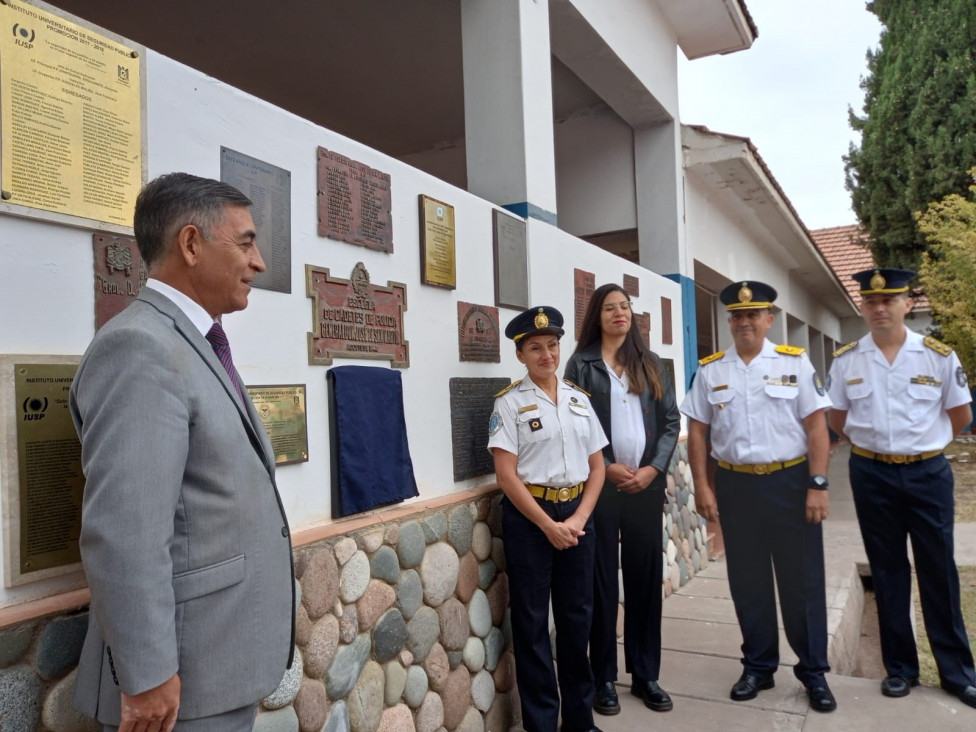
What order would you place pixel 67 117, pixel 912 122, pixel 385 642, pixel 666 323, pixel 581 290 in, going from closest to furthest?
pixel 67 117
pixel 385 642
pixel 581 290
pixel 666 323
pixel 912 122

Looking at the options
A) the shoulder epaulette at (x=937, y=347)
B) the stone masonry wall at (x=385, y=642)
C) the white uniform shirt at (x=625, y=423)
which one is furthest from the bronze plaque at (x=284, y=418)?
the shoulder epaulette at (x=937, y=347)

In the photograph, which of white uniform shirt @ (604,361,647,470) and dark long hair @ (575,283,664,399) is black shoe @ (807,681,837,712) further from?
dark long hair @ (575,283,664,399)

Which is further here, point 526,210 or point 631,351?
point 526,210

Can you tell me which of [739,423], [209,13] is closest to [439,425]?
[739,423]

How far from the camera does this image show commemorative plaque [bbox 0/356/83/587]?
1.68 m

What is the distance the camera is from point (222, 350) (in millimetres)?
1772

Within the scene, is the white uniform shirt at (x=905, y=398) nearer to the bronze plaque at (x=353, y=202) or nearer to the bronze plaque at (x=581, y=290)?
the bronze plaque at (x=581, y=290)

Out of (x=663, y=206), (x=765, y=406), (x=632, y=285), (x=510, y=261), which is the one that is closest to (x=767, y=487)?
(x=765, y=406)

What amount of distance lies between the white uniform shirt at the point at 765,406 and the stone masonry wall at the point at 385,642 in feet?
3.76

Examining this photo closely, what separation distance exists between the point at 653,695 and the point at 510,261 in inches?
86.5

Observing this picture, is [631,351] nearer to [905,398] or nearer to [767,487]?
[767,487]

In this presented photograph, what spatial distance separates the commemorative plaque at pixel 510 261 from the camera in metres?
3.86

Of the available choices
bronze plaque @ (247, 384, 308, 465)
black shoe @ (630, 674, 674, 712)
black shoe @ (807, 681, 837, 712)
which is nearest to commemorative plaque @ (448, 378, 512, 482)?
bronze plaque @ (247, 384, 308, 465)

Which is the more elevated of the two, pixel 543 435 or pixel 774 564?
pixel 543 435
